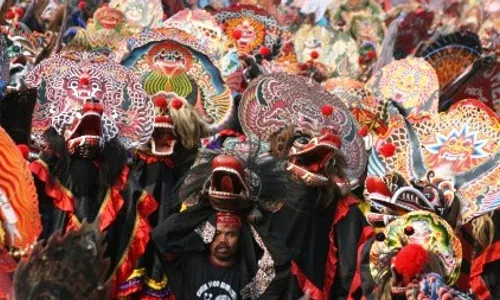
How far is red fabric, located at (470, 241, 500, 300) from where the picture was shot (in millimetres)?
9562

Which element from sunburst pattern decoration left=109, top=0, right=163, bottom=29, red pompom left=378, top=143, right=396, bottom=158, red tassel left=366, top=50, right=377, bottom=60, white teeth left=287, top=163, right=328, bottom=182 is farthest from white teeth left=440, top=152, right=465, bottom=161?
red tassel left=366, top=50, right=377, bottom=60

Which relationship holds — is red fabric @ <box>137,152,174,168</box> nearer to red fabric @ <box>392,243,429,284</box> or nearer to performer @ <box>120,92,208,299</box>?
performer @ <box>120,92,208,299</box>

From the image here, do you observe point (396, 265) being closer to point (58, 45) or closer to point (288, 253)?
point (288, 253)

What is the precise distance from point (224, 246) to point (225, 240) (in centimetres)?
3

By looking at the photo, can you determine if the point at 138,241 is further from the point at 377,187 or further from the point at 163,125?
the point at 377,187

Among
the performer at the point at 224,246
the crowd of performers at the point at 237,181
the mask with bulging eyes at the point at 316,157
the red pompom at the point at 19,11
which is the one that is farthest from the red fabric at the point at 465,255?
the red pompom at the point at 19,11

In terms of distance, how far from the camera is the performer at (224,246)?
883 cm

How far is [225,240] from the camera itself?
8.84 m

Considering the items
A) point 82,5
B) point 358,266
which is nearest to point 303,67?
point 82,5

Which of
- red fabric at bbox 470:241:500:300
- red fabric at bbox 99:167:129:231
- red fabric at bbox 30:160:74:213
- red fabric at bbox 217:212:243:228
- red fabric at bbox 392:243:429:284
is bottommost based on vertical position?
red fabric at bbox 470:241:500:300

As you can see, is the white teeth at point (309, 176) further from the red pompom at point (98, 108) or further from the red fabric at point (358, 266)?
the red pompom at point (98, 108)

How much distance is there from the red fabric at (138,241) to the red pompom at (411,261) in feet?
8.59

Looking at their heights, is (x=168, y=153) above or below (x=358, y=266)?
below

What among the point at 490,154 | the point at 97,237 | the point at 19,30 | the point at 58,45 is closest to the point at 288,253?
the point at 490,154
